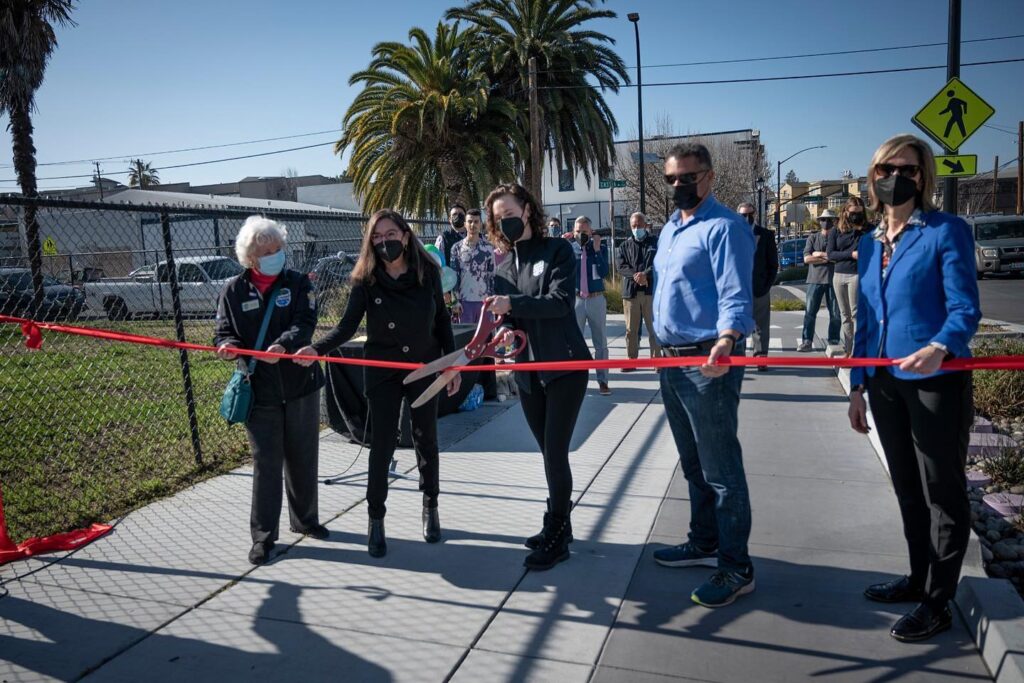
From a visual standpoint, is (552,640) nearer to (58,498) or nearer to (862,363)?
(862,363)

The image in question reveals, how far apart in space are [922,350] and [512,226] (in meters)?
2.01

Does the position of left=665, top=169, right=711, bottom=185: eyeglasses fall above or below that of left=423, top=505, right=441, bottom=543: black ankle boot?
above

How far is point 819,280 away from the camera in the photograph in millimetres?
10227

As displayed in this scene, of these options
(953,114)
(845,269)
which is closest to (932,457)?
(845,269)

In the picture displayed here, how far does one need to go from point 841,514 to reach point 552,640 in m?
2.29

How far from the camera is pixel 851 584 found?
3.63 m

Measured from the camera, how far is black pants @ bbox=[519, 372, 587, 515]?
12.6ft

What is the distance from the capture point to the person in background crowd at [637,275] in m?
8.92

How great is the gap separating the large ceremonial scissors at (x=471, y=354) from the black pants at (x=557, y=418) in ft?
0.73

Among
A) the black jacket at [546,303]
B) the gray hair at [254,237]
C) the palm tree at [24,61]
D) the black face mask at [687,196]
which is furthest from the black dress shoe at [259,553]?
the palm tree at [24,61]

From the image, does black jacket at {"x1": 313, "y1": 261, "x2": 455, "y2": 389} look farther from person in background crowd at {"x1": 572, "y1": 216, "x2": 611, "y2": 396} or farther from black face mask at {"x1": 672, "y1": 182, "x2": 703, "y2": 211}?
person in background crowd at {"x1": 572, "y1": 216, "x2": 611, "y2": 396}

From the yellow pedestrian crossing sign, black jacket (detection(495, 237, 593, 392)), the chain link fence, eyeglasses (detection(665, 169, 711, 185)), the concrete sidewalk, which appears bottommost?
the concrete sidewalk

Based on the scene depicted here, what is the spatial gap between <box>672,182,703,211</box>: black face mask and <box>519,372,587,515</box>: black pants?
1018 millimetres

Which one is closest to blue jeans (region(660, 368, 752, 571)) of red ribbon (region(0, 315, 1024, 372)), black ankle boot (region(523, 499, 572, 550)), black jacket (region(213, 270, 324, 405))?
red ribbon (region(0, 315, 1024, 372))
